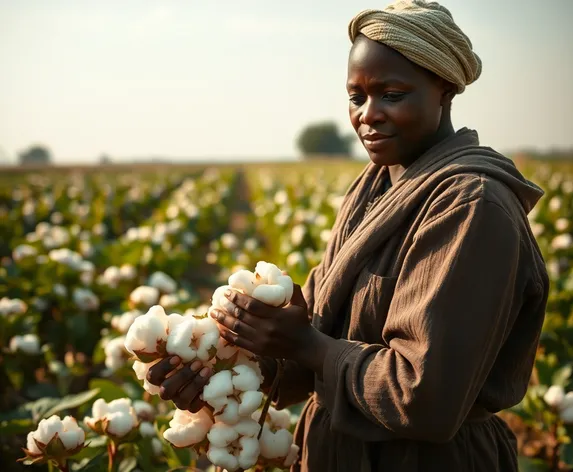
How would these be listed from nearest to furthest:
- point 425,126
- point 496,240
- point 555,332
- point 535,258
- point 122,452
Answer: point 496,240 → point 535,258 → point 425,126 → point 122,452 → point 555,332

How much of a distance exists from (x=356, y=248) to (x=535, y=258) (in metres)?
0.36

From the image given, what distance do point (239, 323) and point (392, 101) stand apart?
570 mm

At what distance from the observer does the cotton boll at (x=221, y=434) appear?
1.33 metres

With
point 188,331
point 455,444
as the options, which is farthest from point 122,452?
point 455,444

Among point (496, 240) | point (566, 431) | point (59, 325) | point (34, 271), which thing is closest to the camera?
point (496, 240)

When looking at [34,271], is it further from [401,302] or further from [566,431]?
[401,302]

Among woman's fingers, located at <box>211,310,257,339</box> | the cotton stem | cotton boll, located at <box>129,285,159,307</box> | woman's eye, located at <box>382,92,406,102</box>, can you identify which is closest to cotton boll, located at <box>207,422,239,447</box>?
Answer: the cotton stem

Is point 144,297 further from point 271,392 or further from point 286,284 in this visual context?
point 286,284

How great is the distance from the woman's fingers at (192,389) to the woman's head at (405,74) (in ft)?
1.99

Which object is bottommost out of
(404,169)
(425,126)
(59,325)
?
(59,325)

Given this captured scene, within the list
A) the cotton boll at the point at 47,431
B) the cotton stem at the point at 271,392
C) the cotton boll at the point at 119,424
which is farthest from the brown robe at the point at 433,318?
the cotton boll at the point at 47,431

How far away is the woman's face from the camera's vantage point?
1.31 m

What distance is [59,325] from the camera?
436 cm

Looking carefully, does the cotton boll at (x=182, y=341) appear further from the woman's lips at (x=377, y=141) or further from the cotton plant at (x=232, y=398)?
the woman's lips at (x=377, y=141)
